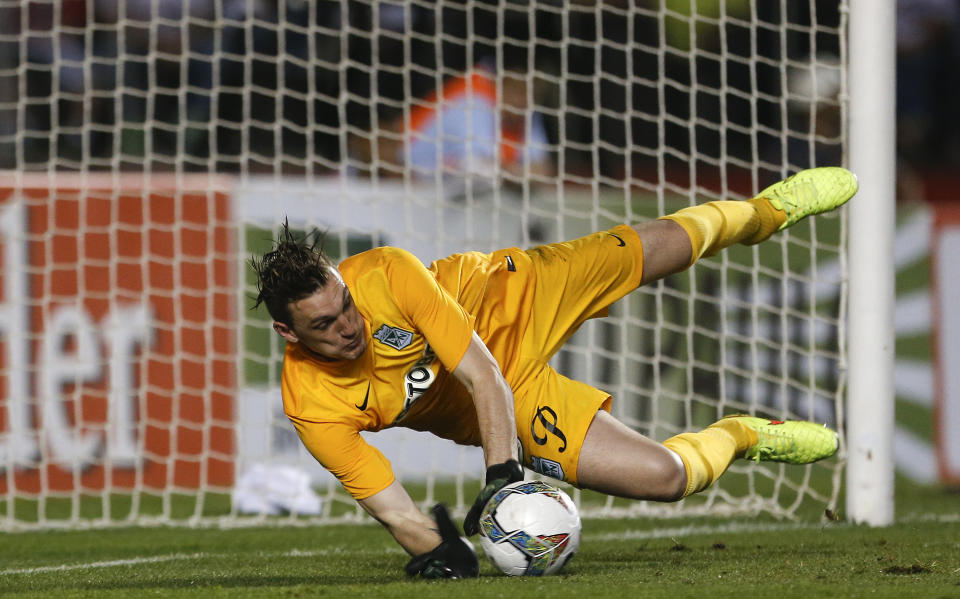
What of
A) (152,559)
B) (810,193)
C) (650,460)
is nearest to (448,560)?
(650,460)

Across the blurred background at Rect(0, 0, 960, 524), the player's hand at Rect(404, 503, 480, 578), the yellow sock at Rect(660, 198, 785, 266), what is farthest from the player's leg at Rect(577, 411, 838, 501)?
the blurred background at Rect(0, 0, 960, 524)

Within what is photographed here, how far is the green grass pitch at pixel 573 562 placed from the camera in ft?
9.87

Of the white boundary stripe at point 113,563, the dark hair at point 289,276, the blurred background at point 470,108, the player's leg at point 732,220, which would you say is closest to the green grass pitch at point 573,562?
the white boundary stripe at point 113,563

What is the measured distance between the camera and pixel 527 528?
313 cm

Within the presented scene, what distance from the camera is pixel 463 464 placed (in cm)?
657

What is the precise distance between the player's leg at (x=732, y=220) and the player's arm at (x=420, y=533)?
1.08 meters

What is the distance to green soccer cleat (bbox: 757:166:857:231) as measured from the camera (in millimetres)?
4152

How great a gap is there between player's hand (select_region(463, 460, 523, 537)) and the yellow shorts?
1.56 ft

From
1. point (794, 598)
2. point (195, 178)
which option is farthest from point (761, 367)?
point (794, 598)

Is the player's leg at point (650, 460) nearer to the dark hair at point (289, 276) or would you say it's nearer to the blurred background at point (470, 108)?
the dark hair at point (289, 276)

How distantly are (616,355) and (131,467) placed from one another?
2609 millimetres

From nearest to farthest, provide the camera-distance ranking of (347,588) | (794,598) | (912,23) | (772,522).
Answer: (794,598), (347,588), (772,522), (912,23)

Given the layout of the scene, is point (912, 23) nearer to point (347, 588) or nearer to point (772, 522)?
point (772, 522)

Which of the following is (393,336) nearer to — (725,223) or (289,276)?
(289,276)
